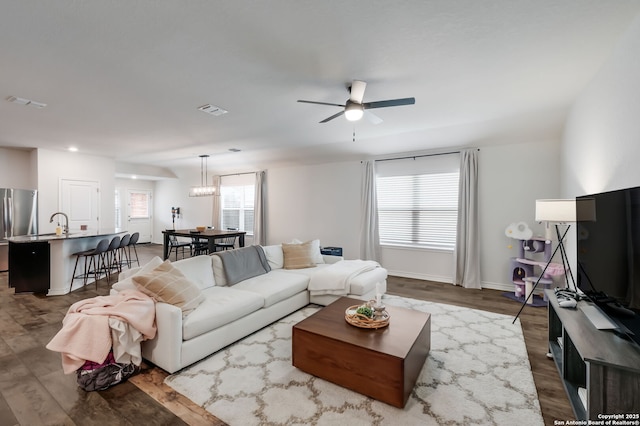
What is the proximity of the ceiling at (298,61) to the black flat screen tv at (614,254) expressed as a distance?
1.22 metres

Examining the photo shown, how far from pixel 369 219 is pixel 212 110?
11.8 feet

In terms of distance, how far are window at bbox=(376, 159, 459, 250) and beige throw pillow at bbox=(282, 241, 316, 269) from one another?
208 centimetres

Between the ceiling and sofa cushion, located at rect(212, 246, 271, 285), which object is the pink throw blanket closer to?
sofa cushion, located at rect(212, 246, 271, 285)

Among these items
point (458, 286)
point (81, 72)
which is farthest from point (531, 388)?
point (81, 72)

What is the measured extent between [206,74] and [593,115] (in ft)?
12.0

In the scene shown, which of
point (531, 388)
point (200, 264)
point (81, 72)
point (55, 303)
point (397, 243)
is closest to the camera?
point (531, 388)

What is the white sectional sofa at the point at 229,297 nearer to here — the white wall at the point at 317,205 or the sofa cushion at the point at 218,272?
the sofa cushion at the point at 218,272

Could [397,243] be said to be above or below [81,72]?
below

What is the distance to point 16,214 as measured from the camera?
5.67 metres

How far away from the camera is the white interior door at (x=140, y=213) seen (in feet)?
32.4

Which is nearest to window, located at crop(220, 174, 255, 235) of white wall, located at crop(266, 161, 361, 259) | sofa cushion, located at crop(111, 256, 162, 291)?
white wall, located at crop(266, 161, 361, 259)

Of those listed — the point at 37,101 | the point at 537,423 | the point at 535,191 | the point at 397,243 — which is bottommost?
the point at 537,423

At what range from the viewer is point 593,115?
105 inches

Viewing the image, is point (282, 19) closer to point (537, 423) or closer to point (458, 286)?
point (537, 423)
